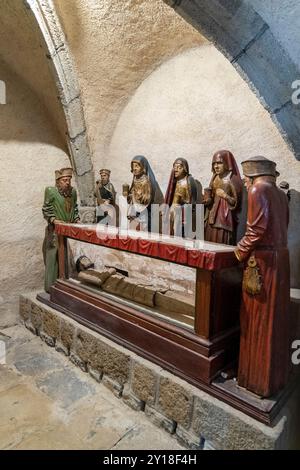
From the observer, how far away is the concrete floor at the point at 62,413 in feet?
6.34

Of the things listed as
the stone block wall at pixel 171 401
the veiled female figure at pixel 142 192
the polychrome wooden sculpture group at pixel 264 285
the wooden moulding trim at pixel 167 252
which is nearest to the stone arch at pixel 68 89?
the veiled female figure at pixel 142 192

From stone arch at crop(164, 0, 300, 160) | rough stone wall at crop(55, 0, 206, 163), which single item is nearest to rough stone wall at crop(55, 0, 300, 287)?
rough stone wall at crop(55, 0, 206, 163)

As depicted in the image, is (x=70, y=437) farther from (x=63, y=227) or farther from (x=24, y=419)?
(x=63, y=227)

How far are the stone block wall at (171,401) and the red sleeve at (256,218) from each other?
101 cm

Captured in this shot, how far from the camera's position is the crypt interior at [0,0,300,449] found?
1.93 metres

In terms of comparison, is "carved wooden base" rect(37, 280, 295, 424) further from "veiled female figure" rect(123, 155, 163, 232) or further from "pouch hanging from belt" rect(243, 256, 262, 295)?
"veiled female figure" rect(123, 155, 163, 232)

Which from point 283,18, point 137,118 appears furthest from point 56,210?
point 283,18

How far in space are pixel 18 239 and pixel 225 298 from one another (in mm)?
2753

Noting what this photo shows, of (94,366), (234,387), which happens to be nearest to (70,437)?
(94,366)

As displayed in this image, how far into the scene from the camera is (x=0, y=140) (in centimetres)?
343

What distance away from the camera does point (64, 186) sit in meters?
3.43

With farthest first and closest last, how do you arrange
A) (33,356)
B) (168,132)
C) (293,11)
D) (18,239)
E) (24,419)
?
(18,239) < (168,132) < (33,356) < (24,419) < (293,11)

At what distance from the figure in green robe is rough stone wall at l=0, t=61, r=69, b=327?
1.08ft

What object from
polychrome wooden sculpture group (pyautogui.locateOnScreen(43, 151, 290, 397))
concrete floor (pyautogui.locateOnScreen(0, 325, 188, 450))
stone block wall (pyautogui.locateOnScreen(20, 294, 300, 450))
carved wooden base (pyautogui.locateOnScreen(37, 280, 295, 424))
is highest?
polychrome wooden sculpture group (pyautogui.locateOnScreen(43, 151, 290, 397))
